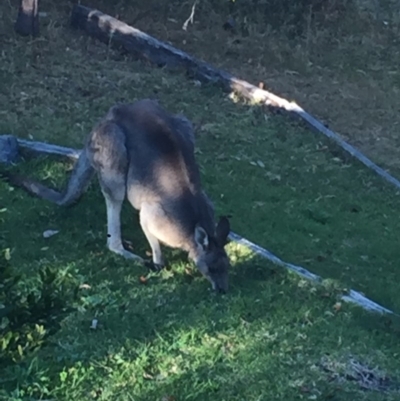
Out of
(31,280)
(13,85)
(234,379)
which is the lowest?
(13,85)

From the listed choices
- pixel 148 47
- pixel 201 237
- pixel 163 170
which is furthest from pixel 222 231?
pixel 148 47

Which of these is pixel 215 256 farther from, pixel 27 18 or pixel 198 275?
pixel 27 18

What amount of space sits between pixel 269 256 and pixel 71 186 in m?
1.57

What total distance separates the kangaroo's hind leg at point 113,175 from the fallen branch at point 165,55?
3622 mm

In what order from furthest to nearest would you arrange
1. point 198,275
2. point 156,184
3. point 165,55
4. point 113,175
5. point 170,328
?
point 165,55
point 113,175
point 156,184
point 198,275
point 170,328

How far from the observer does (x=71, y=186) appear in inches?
270

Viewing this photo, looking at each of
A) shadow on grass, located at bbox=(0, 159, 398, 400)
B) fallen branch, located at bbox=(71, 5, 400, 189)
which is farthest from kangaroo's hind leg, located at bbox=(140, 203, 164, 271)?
fallen branch, located at bbox=(71, 5, 400, 189)

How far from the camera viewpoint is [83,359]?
4.83 meters

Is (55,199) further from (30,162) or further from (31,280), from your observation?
(31,280)

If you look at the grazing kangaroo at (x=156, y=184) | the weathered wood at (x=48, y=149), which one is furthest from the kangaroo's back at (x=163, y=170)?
the weathered wood at (x=48, y=149)

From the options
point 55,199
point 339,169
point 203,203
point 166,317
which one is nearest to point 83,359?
point 166,317

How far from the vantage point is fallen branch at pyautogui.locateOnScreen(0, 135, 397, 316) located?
5848 millimetres

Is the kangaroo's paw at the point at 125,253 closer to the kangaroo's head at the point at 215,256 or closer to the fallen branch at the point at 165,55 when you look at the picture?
the kangaroo's head at the point at 215,256

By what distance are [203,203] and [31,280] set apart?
51.3 inches
